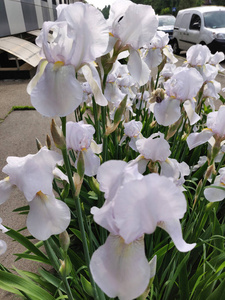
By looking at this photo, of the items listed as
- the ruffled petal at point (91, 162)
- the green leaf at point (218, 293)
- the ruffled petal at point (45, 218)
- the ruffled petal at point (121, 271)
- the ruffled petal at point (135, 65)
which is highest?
the ruffled petal at point (135, 65)

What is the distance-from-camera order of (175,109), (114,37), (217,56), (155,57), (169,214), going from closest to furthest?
1. (169,214)
2. (114,37)
3. (175,109)
4. (155,57)
5. (217,56)

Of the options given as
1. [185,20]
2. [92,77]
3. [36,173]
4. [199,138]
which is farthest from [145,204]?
[185,20]

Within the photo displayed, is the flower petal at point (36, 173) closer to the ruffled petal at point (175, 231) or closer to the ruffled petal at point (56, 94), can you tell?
the ruffled petal at point (56, 94)

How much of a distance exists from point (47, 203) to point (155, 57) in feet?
6.00

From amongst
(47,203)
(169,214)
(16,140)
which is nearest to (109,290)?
(169,214)

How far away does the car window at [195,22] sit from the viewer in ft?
29.7

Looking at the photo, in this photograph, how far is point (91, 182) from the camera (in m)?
1.04

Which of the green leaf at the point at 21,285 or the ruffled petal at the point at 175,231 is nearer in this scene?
the ruffled petal at the point at 175,231

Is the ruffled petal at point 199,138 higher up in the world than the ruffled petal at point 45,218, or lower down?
lower down

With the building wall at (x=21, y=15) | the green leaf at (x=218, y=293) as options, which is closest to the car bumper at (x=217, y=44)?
the building wall at (x=21, y=15)

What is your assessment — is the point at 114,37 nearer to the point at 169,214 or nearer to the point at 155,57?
the point at 169,214

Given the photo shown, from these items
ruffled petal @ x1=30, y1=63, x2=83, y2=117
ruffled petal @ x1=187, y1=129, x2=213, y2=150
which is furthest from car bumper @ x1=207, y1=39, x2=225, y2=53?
ruffled petal @ x1=30, y1=63, x2=83, y2=117

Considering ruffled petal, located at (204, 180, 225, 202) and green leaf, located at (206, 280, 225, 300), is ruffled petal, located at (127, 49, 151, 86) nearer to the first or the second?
ruffled petal, located at (204, 180, 225, 202)

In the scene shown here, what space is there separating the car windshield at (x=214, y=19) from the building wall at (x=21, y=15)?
6721mm
